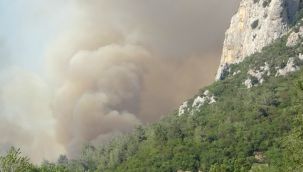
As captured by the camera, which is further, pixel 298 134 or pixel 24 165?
pixel 24 165

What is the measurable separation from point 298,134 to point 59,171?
6311cm

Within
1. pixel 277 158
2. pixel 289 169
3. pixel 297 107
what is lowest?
pixel 289 169

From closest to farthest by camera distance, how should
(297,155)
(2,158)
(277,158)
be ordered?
(297,155), (2,158), (277,158)

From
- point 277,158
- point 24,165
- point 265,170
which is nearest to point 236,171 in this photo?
point 265,170

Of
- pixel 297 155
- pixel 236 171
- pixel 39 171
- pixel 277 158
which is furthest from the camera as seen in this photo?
pixel 277 158

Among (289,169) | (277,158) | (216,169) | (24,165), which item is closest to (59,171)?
(24,165)

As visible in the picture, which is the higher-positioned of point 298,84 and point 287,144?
point 298,84

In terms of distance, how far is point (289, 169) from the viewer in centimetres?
7669

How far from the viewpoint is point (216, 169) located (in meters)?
130

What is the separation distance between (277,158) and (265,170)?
56.4 meters

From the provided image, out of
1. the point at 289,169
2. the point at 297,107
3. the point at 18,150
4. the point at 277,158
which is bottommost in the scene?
the point at 289,169

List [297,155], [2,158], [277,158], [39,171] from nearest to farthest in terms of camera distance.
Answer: [297,155] < [2,158] < [39,171] < [277,158]

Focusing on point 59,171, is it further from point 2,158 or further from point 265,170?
point 265,170

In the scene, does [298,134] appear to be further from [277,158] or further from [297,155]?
[277,158]
